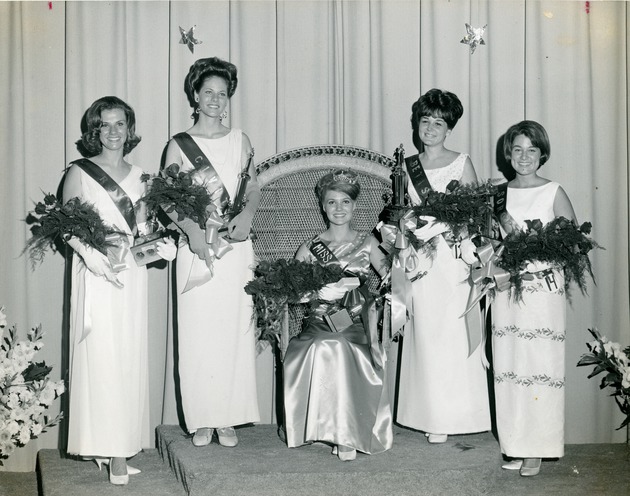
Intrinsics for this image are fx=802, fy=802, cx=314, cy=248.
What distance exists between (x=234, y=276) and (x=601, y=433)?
8.44 feet

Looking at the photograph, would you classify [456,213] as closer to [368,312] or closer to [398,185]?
[398,185]

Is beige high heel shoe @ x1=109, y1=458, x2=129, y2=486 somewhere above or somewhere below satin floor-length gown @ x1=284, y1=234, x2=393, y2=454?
below

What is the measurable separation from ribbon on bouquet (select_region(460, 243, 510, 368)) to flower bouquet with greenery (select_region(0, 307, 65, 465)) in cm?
216

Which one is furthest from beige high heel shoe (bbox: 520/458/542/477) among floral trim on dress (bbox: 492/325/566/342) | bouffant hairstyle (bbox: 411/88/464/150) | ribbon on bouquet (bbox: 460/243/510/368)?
bouffant hairstyle (bbox: 411/88/464/150)

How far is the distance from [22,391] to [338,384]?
171 cm

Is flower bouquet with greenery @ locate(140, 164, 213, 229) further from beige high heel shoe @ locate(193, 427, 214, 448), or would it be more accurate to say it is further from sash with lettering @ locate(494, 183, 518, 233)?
sash with lettering @ locate(494, 183, 518, 233)

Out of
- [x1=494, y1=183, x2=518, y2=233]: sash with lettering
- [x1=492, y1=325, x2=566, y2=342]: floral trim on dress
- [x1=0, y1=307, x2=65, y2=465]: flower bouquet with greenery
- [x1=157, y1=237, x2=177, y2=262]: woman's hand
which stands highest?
[x1=494, y1=183, x2=518, y2=233]: sash with lettering

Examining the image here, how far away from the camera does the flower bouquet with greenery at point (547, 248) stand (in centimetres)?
363

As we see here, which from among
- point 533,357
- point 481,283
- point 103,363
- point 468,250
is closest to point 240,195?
point 103,363

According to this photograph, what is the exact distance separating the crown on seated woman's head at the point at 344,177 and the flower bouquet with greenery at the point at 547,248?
84cm

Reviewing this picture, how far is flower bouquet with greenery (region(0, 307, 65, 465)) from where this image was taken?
408cm

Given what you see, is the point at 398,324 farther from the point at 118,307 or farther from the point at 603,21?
the point at 603,21

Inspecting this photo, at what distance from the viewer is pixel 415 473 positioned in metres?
3.45

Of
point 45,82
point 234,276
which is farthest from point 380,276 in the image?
point 45,82
